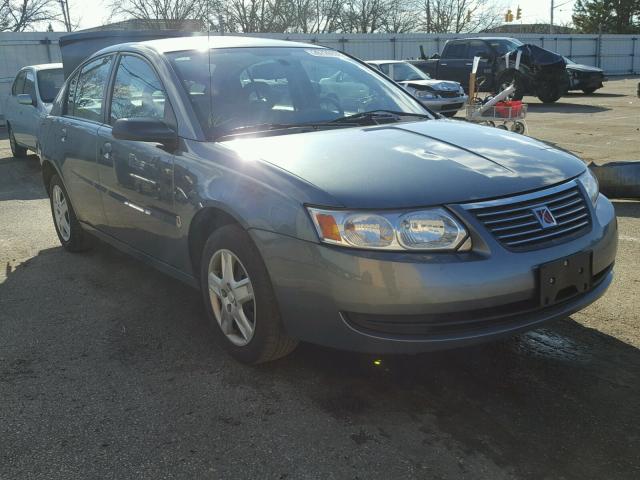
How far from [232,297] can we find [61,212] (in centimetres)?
294

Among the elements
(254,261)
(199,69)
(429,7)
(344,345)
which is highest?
(429,7)

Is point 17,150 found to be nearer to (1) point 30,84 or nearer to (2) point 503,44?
(1) point 30,84

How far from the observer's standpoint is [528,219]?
271 centimetres

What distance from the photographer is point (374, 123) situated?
375 cm

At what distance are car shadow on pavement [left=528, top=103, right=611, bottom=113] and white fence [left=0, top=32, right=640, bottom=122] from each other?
910cm

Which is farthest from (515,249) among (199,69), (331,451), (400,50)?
(400,50)

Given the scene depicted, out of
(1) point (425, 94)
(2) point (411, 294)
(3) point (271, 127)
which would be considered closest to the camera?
(2) point (411, 294)

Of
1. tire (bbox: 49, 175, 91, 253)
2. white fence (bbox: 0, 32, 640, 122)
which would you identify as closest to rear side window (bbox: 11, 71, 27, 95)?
tire (bbox: 49, 175, 91, 253)

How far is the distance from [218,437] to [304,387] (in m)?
0.53

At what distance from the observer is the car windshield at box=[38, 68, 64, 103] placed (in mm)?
10250

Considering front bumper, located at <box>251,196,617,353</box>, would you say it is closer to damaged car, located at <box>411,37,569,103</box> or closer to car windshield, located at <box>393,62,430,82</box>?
car windshield, located at <box>393,62,430,82</box>

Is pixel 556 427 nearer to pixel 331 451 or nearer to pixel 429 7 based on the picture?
pixel 331 451

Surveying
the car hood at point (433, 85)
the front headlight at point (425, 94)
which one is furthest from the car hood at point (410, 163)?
the car hood at point (433, 85)

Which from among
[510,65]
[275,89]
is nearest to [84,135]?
[275,89]
